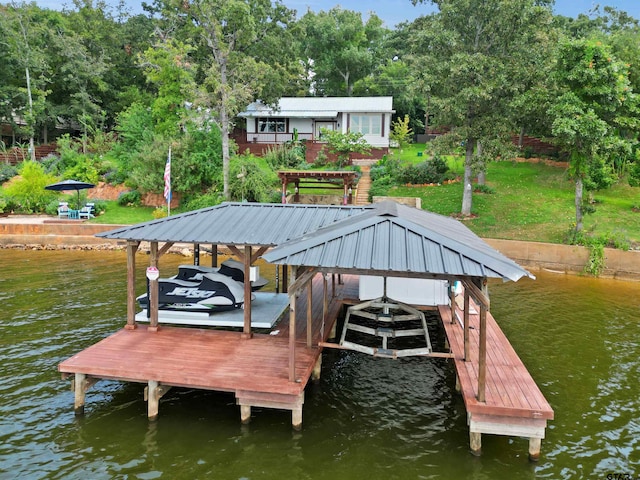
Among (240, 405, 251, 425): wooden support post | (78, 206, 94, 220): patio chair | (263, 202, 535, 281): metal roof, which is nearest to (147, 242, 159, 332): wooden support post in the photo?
(240, 405, 251, 425): wooden support post

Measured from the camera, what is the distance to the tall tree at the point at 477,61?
79.5 ft

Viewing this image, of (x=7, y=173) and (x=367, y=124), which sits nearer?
(x=7, y=173)

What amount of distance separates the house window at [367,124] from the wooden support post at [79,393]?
115 ft

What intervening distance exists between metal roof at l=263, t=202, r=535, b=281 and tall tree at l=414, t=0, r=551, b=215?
17.7m

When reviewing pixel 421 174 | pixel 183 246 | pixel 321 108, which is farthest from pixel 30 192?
pixel 421 174

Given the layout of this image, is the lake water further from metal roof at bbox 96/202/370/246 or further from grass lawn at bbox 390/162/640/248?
grass lawn at bbox 390/162/640/248

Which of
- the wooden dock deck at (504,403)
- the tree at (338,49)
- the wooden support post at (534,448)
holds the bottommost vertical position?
the wooden support post at (534,448)

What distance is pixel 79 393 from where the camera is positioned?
31.2 ft

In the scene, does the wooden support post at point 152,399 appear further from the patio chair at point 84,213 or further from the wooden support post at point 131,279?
the patio chair at point 84,213

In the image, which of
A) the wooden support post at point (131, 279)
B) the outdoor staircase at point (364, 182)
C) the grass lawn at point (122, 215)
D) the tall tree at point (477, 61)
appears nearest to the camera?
the wooden support post at point (131, 279)

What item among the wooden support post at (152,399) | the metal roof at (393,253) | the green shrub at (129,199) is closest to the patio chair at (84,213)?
the green shrub at (129,199)

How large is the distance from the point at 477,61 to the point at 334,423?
2138 centimetres

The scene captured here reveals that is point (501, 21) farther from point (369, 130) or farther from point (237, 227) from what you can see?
point (237, 227)

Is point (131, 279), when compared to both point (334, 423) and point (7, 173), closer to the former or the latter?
point (334, 423)
